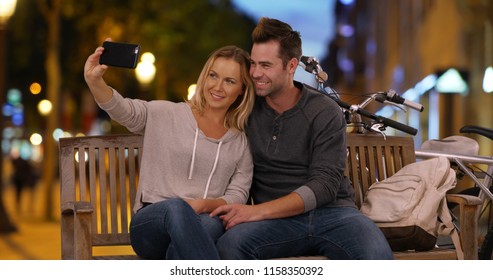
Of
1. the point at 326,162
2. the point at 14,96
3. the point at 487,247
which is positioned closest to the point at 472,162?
the point at 487,247

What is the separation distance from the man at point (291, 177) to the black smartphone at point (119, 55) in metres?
0.57

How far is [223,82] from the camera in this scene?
532cm

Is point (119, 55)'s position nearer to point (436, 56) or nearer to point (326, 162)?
point (326, 162)

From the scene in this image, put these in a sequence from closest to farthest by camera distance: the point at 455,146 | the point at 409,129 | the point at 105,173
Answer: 1. the point at 105,173
2. the point at 409,129
3. the point at 455,146

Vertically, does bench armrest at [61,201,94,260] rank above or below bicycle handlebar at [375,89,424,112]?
below

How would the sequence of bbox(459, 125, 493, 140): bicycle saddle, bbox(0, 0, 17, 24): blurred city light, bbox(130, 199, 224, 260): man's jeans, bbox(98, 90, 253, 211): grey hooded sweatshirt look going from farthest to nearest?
bbox(0, 0, 17, 24): blurred city light, bbox(459, 125, 493, 140): bicycle saddle, bbox(98, 90, 253, 211): grey hooded sweatshirt, bbox(130, 199, 224, 260): man's jeans

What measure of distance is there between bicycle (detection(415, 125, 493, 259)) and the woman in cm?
145

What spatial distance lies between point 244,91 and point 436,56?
1981cm

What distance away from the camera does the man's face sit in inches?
206

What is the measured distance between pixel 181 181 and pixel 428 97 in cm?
1881

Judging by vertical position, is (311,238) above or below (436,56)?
below

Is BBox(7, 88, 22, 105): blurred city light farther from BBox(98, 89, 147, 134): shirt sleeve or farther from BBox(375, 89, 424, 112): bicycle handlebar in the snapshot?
BBox(98, 89, 147, 134): shirt sleeve

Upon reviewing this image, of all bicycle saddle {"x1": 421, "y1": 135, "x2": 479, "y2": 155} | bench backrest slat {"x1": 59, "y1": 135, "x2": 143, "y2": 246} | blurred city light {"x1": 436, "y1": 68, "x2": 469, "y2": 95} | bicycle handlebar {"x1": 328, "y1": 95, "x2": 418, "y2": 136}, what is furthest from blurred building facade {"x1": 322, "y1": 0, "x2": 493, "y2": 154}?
bench backrest slat {"x1": 59, "y1": 135, "x2": 143, "y2": 246}

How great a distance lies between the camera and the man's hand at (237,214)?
16.6 ft
